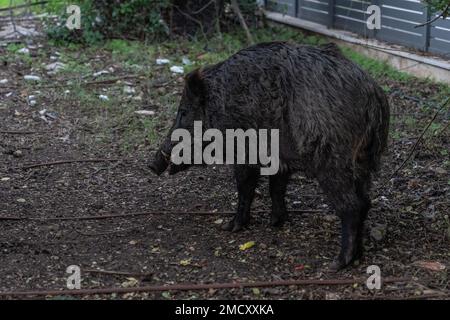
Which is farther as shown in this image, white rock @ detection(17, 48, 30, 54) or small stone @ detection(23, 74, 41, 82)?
white rock @ detection(17, 48, 30, 54)

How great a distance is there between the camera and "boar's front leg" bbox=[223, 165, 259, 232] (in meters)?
5.20

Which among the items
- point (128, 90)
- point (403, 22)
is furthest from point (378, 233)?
point (403, 22)

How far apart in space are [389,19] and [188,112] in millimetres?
5348

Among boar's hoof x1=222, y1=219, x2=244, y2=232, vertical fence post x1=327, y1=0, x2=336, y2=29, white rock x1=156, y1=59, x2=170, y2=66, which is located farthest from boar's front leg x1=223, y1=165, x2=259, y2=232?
vertical fence post x1=327, y1=0, x2=336, y2=29

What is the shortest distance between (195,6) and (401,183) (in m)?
5.92

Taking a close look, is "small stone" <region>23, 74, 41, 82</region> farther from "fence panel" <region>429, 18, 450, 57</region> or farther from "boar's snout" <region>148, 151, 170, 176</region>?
"fence panel" <region>429, 18, 450, 57</region>

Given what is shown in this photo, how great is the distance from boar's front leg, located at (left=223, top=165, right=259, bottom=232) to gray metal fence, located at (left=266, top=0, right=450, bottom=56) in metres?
3.59

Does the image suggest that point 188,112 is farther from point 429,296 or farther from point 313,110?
point 429,296

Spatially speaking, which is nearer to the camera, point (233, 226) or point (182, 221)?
point (233, 226)

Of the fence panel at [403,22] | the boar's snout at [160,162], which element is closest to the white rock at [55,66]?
the fence panel at [403,22]

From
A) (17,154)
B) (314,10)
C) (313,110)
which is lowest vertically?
(17,154)

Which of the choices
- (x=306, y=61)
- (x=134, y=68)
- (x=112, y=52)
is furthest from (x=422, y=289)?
(x=112, y=52)

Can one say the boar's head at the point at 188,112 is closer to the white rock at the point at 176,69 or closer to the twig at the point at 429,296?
the twig at the point at 429,296

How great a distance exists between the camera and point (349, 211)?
462 cm
